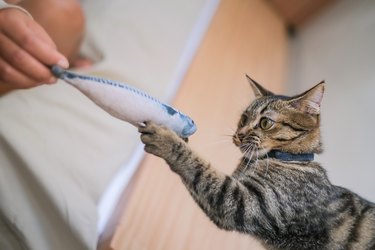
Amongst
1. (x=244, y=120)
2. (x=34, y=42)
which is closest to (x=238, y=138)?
(x=244, y=120)

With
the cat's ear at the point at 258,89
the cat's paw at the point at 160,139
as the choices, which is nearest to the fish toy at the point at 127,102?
the cat's paw at the point at 160,139

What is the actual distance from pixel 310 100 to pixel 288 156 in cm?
→ 7

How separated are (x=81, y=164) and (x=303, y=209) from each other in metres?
0.41

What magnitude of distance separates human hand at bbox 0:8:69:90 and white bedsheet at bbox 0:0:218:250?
7.4 inches

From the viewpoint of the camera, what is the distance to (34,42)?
0.37m

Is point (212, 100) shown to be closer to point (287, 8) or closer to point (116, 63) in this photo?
point (287, 8)

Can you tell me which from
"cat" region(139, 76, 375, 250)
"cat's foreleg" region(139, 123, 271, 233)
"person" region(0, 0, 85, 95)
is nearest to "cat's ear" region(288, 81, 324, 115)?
"cat" region(139, 76, 375, 250)

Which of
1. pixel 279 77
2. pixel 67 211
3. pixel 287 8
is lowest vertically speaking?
pixel 67 211

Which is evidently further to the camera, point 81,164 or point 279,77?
point 81,164

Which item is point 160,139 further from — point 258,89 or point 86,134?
point 86,134

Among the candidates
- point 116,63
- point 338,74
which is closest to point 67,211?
point 116,63

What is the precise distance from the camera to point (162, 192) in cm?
44

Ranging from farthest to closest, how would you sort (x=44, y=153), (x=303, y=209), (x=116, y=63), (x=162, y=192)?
(x=116, y=63) < (x=44, y=153) < (x=162, y=192) < (x=303, y=209)

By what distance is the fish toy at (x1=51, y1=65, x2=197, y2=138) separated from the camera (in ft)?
0.95
